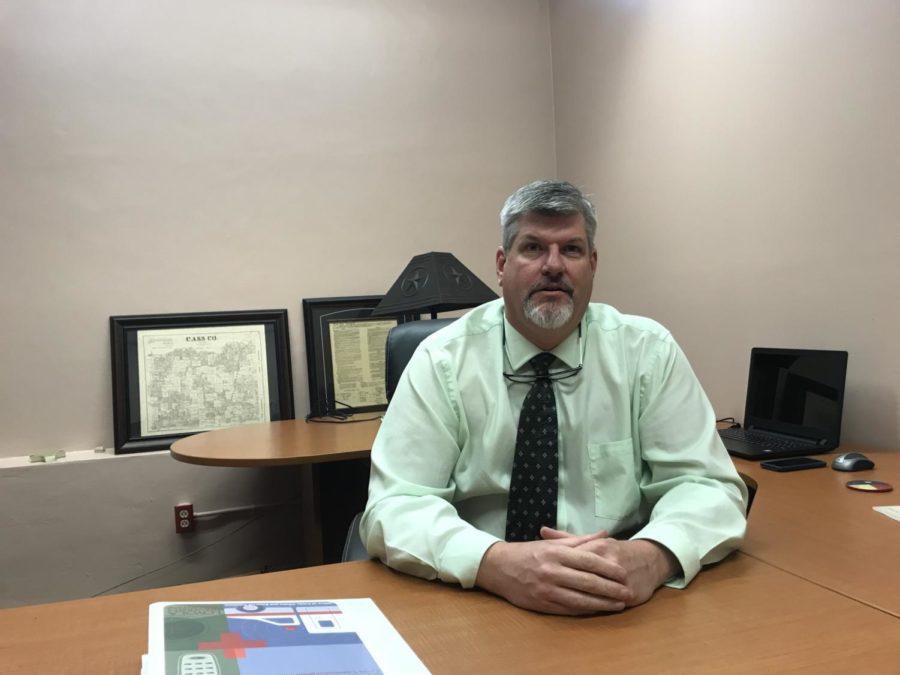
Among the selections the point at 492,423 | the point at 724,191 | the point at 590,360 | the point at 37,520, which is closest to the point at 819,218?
the point at 724,191

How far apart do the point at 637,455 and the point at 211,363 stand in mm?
2005

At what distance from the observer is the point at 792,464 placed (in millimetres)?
1680

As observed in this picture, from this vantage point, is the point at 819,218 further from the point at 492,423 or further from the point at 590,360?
the point at 492,423

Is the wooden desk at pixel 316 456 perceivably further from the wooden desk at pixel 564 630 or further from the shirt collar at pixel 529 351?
the wooden desk at pixel 564 630

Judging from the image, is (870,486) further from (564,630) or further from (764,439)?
(564,630)

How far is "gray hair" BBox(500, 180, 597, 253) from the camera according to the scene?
1.33 m

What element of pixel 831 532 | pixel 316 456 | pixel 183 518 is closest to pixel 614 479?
pixel 831 532

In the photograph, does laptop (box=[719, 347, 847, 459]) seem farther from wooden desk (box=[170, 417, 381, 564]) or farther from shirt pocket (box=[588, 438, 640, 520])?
wooden desk (box=[170, 417, 381, 564])

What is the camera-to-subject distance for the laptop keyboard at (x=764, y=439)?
1850 mm

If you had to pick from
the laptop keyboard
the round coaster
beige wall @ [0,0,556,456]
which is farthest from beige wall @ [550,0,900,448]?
beige wall @ [0,0,556,456]

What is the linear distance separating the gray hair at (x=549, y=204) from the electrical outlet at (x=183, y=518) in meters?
1.93

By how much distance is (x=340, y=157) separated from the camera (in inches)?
121

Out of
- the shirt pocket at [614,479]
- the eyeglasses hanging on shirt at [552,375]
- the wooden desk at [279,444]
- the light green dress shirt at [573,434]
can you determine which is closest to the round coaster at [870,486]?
the light green dress shirt at [573,434]

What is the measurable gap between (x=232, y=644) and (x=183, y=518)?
2.13 meters
